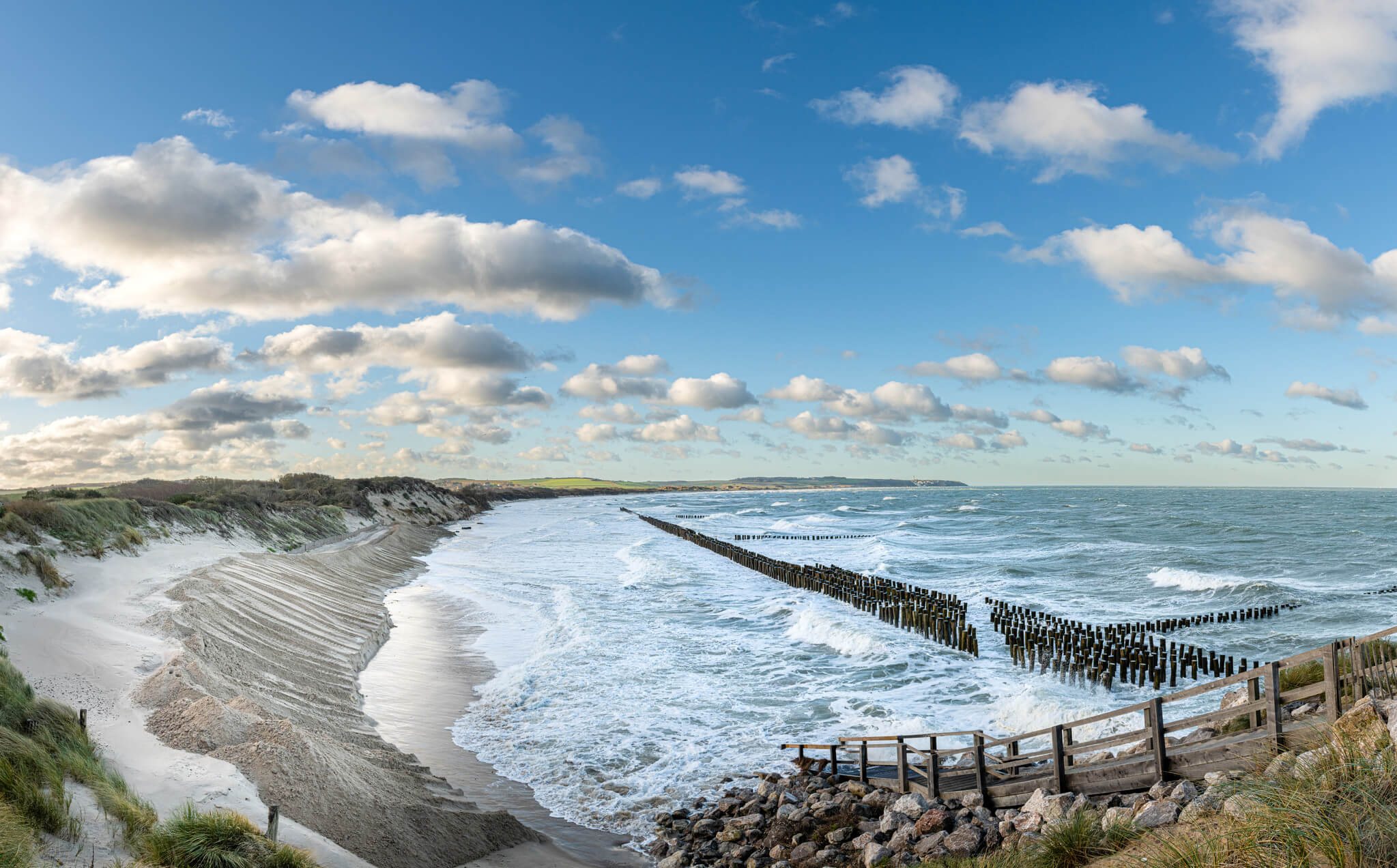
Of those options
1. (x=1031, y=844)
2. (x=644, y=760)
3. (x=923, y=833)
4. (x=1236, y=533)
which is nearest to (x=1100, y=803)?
(x=1031, y=844)

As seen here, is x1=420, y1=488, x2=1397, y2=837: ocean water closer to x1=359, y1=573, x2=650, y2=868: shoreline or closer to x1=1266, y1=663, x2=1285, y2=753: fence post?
x1=359, y1=573, x2=650, y2=868: shoreline

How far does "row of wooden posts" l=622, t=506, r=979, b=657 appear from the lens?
92.5 feet

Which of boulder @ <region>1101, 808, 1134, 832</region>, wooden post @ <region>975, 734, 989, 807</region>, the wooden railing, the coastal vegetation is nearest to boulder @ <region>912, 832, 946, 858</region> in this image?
the wooden railing

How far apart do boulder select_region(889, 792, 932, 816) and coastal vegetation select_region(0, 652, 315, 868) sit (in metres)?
8.21

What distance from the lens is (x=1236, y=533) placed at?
6850 centimetres

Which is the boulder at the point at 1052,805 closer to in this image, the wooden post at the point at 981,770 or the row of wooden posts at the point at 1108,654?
the wooden post at the point at 981,770

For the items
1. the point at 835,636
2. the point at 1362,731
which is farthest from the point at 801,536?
the point at 1362,731

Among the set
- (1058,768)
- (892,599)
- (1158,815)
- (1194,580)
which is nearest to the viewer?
(1158,815)

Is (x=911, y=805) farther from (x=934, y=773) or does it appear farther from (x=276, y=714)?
(x=276, y=714)

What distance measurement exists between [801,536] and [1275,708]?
7208cm

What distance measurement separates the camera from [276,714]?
1433 centimetres

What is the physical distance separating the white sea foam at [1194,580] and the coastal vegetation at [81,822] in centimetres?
4343

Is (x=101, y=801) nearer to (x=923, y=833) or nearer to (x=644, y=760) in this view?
(x=644, y=760)

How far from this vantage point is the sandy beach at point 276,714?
35.1 feet
